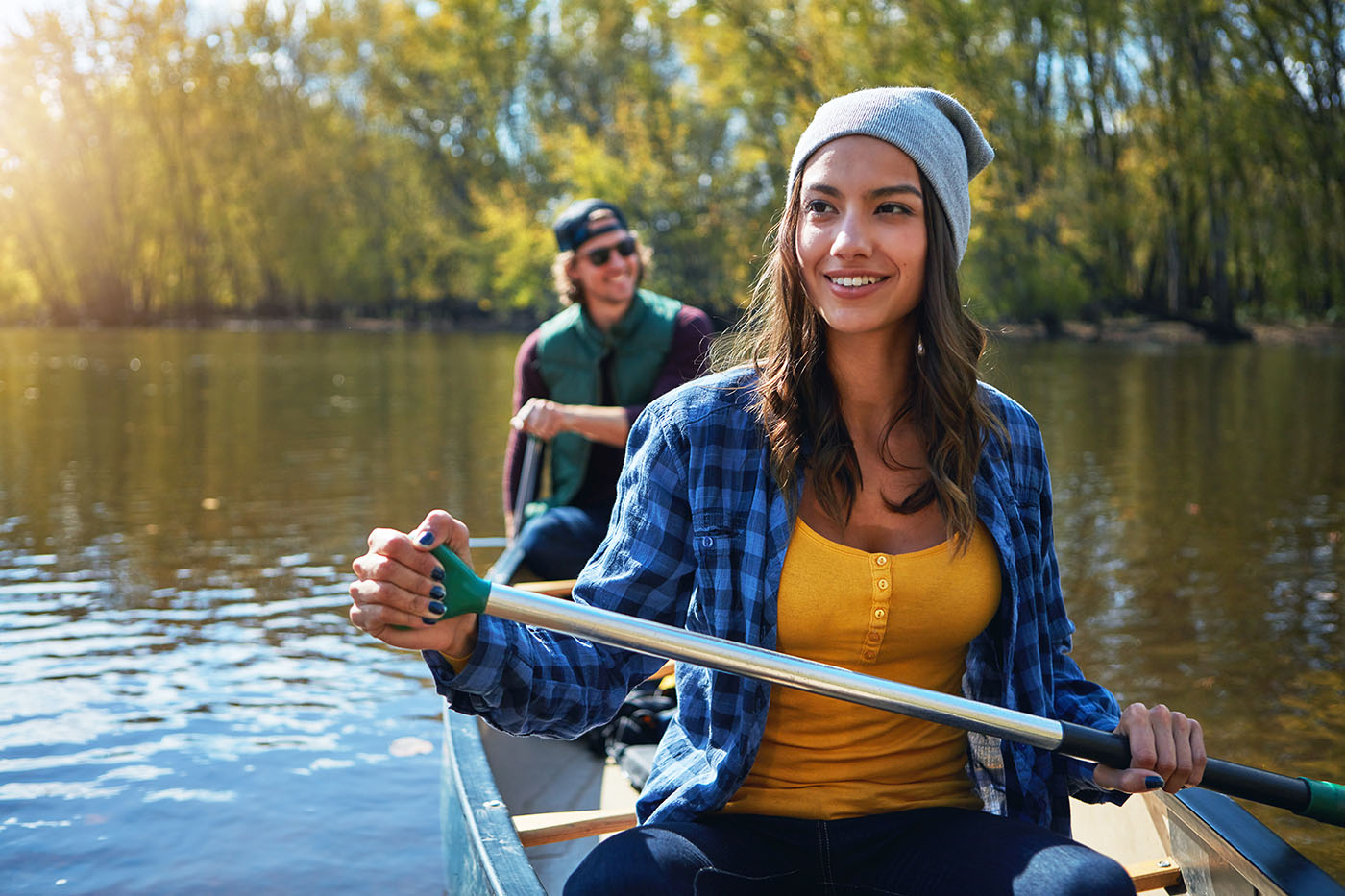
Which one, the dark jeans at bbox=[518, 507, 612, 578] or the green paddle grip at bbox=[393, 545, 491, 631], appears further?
the dark jeans at bbox=[518, 507, 612, 578]

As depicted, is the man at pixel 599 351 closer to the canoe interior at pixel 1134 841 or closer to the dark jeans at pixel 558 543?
the dark jeans at pixel 558 543

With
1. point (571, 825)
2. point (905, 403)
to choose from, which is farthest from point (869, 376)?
point (571, 825)

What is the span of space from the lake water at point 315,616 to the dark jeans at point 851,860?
2322 millimetres

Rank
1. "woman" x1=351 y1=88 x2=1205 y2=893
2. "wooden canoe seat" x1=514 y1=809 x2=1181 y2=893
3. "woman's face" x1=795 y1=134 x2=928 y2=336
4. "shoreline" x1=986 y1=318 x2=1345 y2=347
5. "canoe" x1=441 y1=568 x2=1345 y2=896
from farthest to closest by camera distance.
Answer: "shoreline" x1=986 y1=318 x2=1345 y2=347, "wooden canoe seat" x1=514 y1=809 x2=1181 y2=893, "canoe" x1=441 y1=568 x2=1345 y2=896, "woman's face" x1=795 y1=134 x2=928 y2=336, "woman" x1=351 y1=88 x2=1205 y2=893

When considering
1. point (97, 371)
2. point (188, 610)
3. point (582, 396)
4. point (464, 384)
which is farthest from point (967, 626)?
point (97, 371)

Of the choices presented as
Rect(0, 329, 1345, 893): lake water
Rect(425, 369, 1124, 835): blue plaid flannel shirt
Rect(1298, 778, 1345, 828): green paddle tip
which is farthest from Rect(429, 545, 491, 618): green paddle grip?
Rect(0, 329, 1345, 893): lake water

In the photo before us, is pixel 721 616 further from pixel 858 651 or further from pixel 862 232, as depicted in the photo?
pixel 862 232

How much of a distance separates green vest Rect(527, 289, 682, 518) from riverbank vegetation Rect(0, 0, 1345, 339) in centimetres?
1213

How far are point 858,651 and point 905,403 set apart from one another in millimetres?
426

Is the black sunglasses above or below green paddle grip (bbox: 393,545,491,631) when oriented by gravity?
above

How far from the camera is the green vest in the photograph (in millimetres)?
4645

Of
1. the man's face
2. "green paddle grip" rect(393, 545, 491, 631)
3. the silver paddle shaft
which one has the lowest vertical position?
the silver paddle shaft

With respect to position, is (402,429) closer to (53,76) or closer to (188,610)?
(188,610)

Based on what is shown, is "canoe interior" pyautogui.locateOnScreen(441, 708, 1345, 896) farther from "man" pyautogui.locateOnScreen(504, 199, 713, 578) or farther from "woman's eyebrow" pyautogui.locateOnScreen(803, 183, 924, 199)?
"man" pyautogui.locateOnScreen(504, 199, 713, 578)
